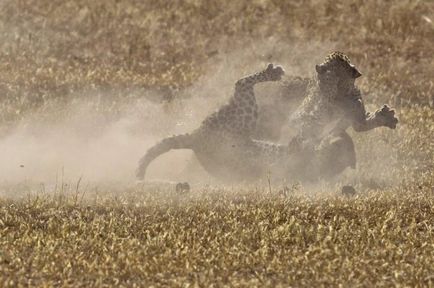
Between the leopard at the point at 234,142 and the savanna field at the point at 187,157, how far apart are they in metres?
0.47

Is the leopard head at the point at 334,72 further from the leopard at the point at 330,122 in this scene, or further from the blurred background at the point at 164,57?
the blurred background at the point at 164,57

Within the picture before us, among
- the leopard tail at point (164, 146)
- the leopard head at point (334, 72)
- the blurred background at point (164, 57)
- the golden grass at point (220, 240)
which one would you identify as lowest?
the golden grass at point (220, 240)

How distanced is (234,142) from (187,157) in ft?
6.10

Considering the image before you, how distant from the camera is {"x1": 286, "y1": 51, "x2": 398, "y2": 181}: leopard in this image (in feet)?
49.7

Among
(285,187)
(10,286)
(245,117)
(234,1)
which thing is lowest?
(10,286)

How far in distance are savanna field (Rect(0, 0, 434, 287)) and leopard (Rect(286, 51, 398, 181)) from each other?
35cm

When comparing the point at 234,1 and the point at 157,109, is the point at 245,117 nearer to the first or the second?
the point at 157,109

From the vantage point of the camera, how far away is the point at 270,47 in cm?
2681

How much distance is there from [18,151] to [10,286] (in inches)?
348

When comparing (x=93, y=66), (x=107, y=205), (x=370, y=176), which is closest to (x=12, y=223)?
(x=107, y=205)

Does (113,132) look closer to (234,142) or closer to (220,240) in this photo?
(234,142)

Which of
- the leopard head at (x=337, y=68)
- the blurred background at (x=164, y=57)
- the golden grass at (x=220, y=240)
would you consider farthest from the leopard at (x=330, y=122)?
the blurred background at (x=164, y=57)

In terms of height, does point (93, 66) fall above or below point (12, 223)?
above

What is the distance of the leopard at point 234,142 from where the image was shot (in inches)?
602
